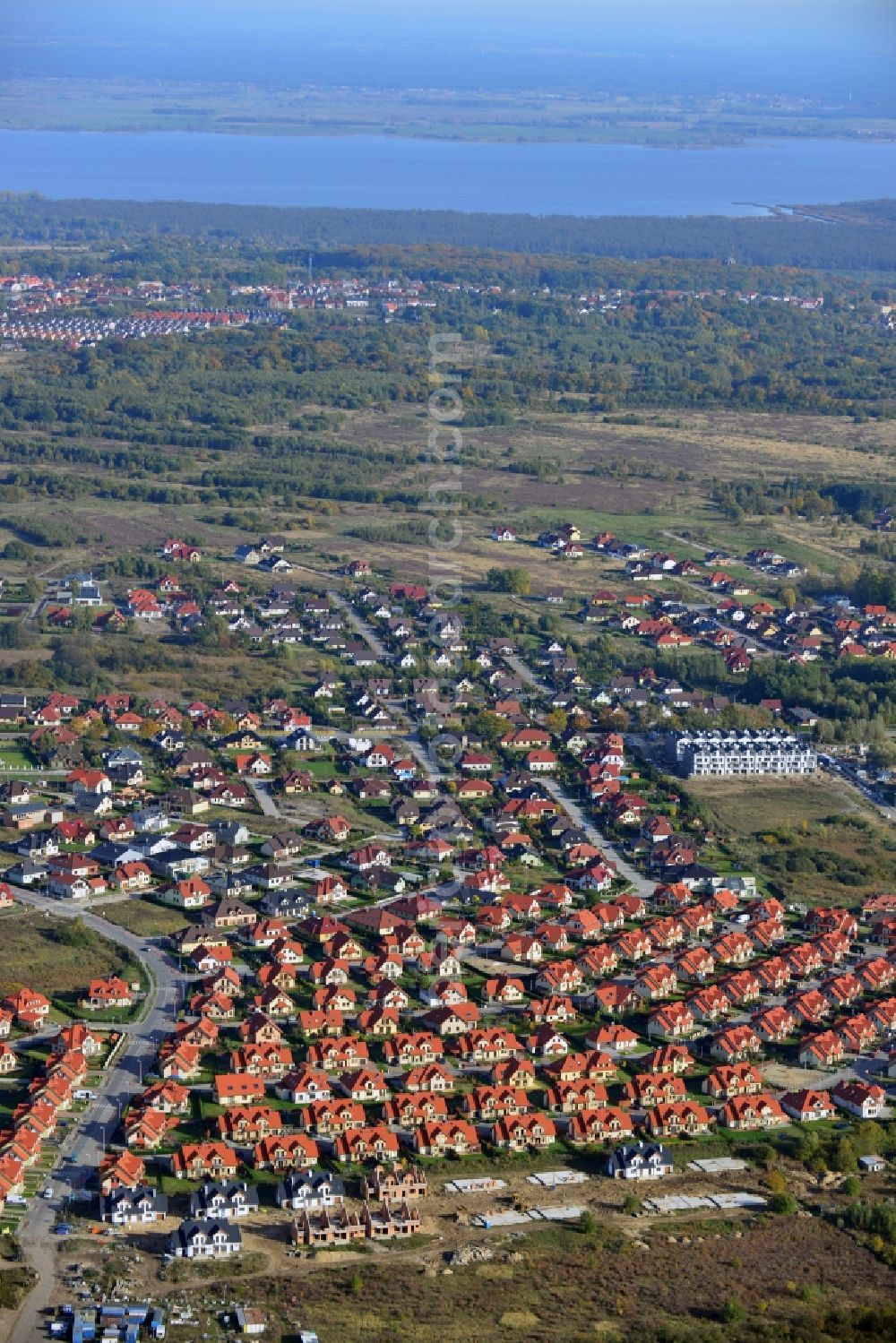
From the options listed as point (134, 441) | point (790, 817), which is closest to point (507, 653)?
point (790, 817)

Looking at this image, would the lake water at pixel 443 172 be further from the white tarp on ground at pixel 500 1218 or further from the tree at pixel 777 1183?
the white tarp on ground at pixel 500 1218

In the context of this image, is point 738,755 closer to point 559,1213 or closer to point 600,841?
point 600,841

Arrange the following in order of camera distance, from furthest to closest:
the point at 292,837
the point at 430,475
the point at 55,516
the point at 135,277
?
1. the point at 135,277
2. the point at 430,475
3. the point at 55,516
4. the point at 292,837

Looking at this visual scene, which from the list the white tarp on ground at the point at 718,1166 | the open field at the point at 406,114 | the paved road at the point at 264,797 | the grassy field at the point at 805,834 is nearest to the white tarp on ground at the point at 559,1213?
the white tarp on ground at the point at 718,1166

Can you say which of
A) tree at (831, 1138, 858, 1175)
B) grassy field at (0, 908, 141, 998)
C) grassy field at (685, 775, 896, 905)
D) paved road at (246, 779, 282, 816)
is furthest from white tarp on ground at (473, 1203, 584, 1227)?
paved road at (246, 779, 282, 816)

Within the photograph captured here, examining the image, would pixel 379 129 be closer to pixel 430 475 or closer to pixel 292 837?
pixel 430 475

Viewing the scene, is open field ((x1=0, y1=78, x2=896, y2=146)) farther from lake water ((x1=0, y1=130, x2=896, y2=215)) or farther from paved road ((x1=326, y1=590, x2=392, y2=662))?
paved road ((x1=326, y1=590, x2=392, y2=662))

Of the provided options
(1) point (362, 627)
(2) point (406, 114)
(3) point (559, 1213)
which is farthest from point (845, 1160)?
(2) point (406, 114)
